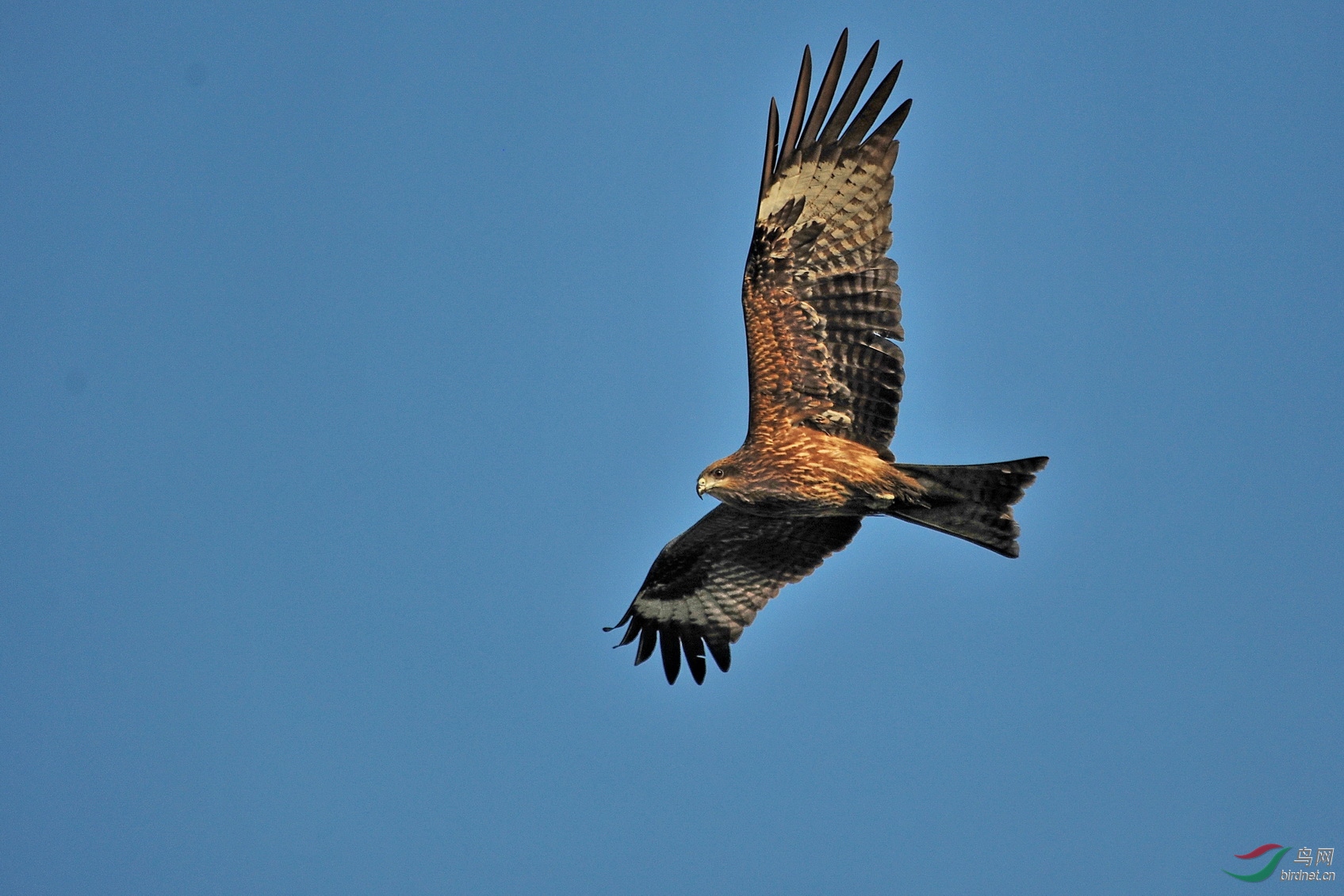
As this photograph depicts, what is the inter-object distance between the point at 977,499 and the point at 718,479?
1939 millimetres

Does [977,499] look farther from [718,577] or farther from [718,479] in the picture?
[718,577]

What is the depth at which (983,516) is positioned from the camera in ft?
35.3

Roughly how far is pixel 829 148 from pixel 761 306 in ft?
4.23

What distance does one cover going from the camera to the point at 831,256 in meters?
10.7

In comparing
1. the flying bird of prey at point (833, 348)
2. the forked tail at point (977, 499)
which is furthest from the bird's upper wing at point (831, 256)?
the forked tail at point (977, 499)

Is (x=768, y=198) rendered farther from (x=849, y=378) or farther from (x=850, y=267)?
(x=849, y=378)

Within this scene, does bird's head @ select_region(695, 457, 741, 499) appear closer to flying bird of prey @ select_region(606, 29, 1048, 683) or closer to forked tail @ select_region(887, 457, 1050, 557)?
flying bird of prey @ select_region(606, 29, 1048, 683)

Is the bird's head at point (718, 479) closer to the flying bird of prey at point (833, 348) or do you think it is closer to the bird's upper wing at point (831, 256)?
the flying bird of prey at point (833, 348)

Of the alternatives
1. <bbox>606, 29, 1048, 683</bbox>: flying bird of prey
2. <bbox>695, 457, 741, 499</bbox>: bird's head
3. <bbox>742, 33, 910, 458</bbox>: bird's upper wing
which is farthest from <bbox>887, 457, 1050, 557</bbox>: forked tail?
<bbox>695, 457, 741, 499</bbox>: bird's head

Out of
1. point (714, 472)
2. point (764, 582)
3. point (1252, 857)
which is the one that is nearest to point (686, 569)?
point (764, 582)

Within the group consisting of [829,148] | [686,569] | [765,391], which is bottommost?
[686,569]

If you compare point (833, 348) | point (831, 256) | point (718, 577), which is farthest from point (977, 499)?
point (718, 577)

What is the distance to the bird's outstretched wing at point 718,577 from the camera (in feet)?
40.5

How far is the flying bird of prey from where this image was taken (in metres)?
10.7
